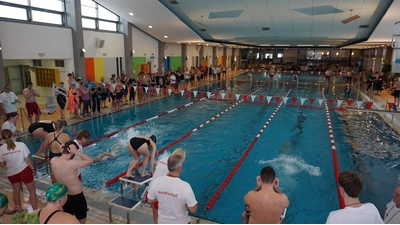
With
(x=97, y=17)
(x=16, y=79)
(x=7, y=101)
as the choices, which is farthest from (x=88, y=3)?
(x=7, y=101)

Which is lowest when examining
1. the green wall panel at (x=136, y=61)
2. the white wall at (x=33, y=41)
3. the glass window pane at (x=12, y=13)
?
the green wall panel at (x=136, y=61)

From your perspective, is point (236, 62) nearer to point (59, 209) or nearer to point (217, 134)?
point (217, 134)

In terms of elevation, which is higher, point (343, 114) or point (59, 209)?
point (59, 209)

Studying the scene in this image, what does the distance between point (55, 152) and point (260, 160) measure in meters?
3.95

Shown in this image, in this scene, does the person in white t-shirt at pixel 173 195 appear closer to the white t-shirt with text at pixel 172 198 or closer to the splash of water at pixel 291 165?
the white t-shirt with text at pixel 172 198

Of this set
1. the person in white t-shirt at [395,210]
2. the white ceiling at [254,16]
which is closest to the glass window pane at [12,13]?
the white ceiling at [254,16]

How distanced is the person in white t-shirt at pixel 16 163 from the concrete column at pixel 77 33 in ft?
29.8

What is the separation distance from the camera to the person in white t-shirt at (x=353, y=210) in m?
1.87

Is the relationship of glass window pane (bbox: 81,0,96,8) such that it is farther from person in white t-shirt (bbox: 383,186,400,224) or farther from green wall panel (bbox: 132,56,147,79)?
person in white t-shirt (bbox: 383,186,400,224)

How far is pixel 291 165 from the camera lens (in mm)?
5672

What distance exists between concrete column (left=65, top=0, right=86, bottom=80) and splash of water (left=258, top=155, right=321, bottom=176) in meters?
9.27

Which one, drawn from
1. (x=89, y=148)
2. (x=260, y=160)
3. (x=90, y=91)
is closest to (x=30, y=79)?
(x=90, y=91)

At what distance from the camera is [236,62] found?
38938mm

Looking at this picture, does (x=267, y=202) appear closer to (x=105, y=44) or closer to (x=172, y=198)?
(x=172, y=198)
